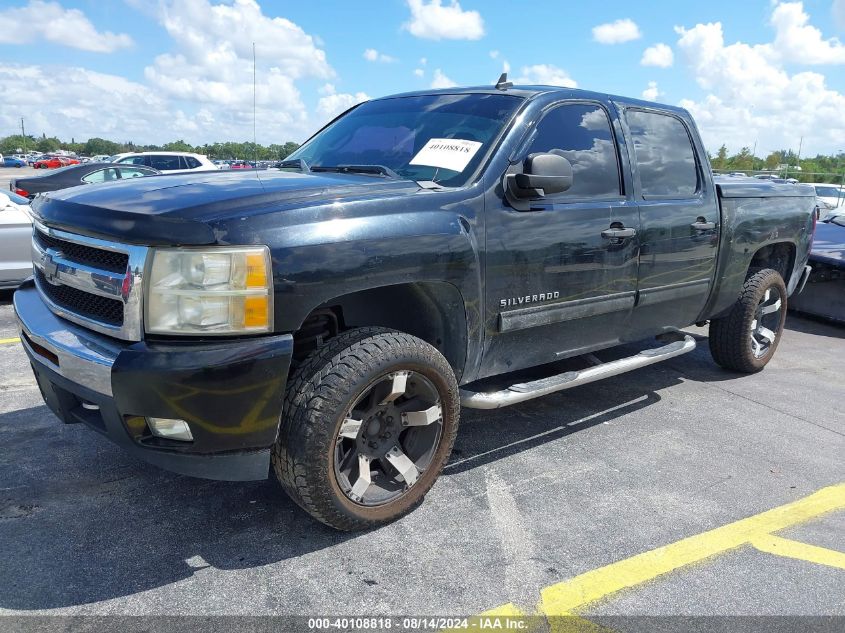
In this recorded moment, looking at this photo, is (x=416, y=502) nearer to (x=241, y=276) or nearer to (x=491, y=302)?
(x=491, y=302)

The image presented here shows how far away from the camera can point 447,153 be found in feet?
11.1

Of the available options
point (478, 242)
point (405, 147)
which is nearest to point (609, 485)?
point (478, 242)

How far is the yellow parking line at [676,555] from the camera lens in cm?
255

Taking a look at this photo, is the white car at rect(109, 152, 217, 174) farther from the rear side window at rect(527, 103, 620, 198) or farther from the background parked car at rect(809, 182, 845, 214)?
the background parked car at rect(809, 182, 845, 214)

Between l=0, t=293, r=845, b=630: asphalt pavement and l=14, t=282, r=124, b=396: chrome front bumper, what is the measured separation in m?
0.72

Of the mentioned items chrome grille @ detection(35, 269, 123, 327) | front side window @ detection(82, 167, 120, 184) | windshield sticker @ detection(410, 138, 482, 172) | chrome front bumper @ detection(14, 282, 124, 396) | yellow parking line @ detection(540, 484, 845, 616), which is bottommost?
yellow parking line @ detection(540, 484, 845, 616)

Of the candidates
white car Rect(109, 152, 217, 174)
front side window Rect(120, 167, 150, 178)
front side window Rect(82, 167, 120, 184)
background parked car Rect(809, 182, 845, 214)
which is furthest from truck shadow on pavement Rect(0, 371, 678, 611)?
background parked car Rect(809, 182, 845, 214)

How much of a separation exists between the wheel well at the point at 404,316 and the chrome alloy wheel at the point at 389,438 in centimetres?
31

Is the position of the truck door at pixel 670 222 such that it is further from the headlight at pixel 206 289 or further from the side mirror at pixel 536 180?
the headlight at pixel 206 289

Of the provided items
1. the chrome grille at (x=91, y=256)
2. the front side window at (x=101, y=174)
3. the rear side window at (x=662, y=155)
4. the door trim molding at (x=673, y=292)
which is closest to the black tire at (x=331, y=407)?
the chrome grille at (x=91, y=256)

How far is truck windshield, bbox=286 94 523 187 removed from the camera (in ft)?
10.9

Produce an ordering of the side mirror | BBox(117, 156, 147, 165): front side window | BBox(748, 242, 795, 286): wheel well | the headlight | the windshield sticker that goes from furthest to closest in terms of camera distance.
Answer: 1. BBox(117, 156, 147, 165): front side window
2. BBox(748, 242, 795, 286): wheel well
3. the windshield sticker
4. the side mirror
5. the headlight

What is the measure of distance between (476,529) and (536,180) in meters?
1.60

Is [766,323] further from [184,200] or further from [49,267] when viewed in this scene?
[49,267]
